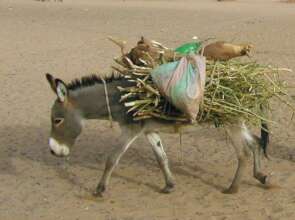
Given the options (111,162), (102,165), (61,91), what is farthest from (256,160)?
(61,91)

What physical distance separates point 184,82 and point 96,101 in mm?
974

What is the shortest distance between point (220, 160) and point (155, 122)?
158 centimetres

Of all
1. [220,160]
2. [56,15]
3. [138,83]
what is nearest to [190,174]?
[220,160]

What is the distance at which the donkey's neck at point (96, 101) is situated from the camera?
617cm

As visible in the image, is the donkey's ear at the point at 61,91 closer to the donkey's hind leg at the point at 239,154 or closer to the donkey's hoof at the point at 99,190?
the donkey's hoof at the point at 99,190

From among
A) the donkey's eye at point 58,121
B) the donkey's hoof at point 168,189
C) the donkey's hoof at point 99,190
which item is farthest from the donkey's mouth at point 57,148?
the donkey's hoof at point 168,189

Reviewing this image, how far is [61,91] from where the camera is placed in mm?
6055

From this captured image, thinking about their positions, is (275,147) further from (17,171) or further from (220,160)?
Result: (17,171)

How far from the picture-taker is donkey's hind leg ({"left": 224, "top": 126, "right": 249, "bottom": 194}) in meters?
6.29

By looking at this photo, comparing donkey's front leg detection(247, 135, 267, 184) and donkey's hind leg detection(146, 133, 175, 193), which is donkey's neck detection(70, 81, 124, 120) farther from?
donkey's front leg detection(247, 135, 267, 184)

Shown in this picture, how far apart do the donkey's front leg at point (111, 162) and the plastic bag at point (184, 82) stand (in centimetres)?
64

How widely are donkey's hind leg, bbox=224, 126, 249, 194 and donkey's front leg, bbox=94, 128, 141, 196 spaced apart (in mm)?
939

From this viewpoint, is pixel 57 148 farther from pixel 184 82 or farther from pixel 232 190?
pixel 232 190

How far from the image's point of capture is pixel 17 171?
23.4 ft
